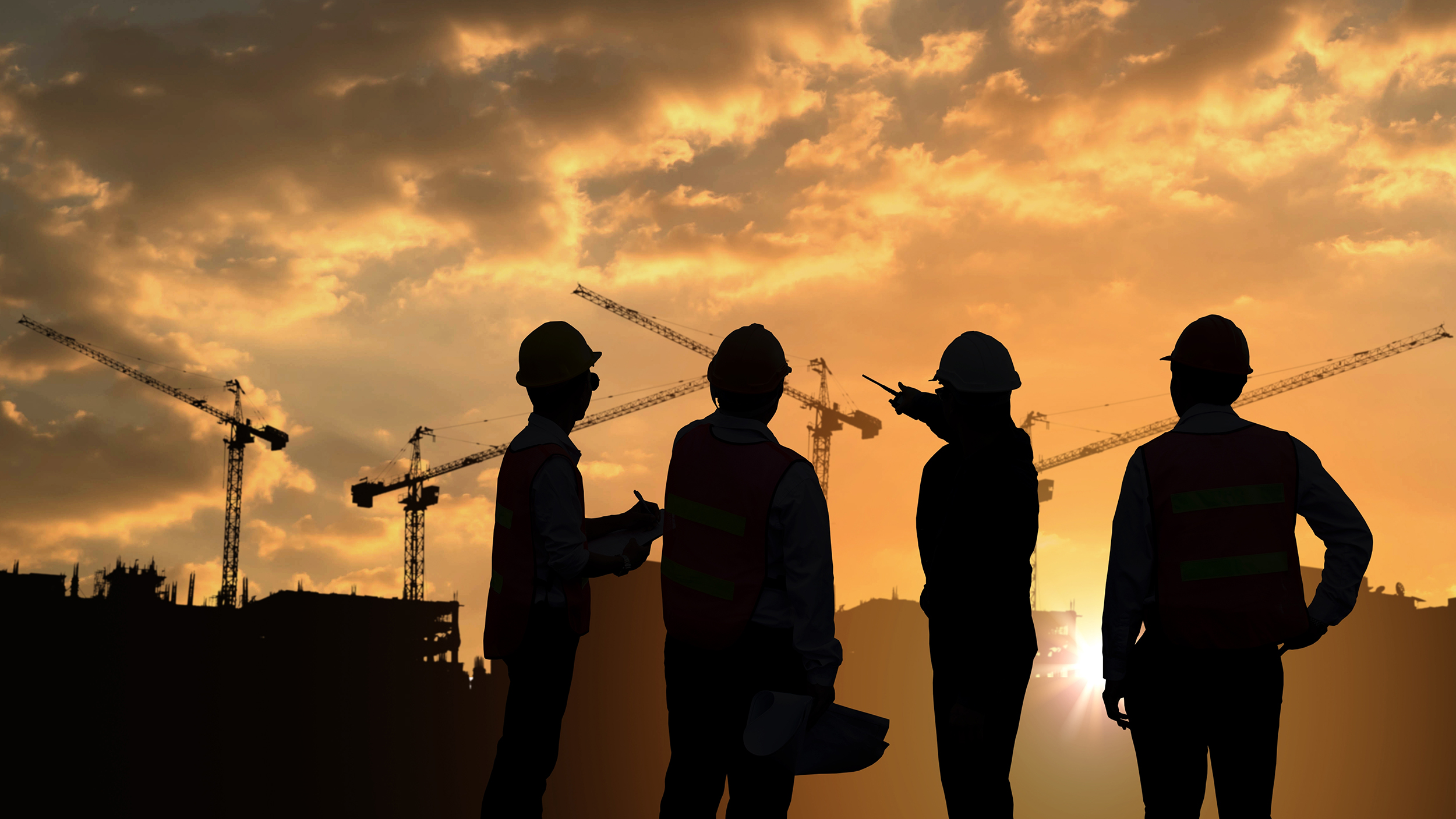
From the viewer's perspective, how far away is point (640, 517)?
18.4 ft

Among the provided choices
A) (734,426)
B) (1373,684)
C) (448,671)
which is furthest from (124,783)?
(1373,684)

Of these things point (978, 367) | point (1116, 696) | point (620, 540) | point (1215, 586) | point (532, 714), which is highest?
point (978, 367)

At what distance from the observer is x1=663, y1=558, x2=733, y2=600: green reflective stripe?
4.61 meters

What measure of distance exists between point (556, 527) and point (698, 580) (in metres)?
0.77

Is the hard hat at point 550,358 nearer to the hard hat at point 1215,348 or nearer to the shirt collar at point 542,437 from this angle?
the shirt collar at point 542,437

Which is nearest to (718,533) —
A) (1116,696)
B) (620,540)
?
(620,540)

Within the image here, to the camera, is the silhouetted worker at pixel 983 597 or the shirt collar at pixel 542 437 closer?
the silhouetted worker at pixel 983 597

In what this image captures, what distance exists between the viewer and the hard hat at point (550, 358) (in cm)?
532

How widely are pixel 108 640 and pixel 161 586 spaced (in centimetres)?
1100

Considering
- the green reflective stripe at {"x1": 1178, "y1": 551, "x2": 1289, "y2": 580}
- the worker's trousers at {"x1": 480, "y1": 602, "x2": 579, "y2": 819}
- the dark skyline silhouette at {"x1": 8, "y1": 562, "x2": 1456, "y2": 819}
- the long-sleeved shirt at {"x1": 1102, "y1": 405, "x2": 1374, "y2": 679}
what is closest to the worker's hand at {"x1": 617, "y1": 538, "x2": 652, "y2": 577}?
the worker's trousers at {"x1": 480, "y1": 602, "x2": 579, "y2": 819}

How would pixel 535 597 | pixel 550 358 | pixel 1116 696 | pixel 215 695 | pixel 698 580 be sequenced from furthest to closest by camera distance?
pixel 215 695 → pixel 550 358 → pixel 535 597 → pixel 1116 696 → pixel 698 580

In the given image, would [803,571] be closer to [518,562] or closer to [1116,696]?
[518,562]

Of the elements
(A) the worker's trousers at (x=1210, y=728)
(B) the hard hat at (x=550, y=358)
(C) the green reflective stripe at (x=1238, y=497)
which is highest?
(B) the hard hat at (x=550, y=358)

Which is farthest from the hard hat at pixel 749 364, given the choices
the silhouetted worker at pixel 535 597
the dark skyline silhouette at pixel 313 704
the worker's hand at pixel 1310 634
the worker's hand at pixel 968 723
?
the dark skyline silhouette at pixel 313 704
